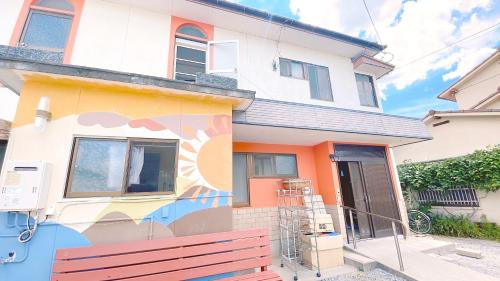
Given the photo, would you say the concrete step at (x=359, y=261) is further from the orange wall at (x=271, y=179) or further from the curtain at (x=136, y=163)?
the curtain at (x=136, y=163)

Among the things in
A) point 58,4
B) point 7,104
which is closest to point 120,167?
point 7,104

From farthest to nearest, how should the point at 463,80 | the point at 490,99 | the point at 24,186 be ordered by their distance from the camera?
the point at 463,80, the point at 490,99, the point at 24,186

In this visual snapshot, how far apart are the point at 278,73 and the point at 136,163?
4902 mm

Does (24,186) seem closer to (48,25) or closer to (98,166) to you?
(98,166)

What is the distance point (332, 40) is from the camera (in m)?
6.97

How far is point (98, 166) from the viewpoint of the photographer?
10.5 feet

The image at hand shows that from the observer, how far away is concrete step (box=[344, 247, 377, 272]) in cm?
456

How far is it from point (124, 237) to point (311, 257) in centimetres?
402

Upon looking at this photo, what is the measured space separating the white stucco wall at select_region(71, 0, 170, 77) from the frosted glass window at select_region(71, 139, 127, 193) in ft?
8.06

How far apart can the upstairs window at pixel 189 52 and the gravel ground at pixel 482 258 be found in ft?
27.0

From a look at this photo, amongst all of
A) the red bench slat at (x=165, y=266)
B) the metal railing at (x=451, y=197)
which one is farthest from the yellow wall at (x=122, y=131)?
the metal railing at (x=451, y=197)

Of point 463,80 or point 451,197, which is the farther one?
point 463,80

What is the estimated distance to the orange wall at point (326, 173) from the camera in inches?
247

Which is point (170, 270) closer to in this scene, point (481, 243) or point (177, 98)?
point (177, 98)
